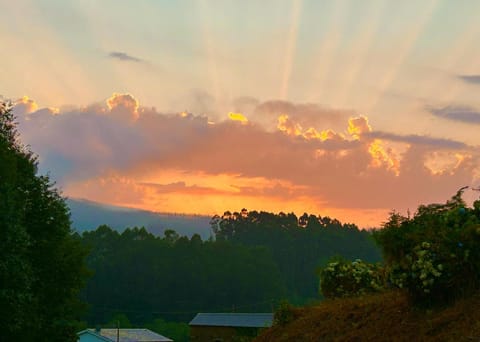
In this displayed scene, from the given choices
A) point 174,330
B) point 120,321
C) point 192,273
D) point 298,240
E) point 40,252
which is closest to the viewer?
point 40,252

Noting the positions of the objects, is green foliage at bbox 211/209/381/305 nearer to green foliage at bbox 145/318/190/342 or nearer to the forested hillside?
the forested hillside

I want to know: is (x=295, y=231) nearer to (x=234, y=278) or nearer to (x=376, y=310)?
(x=234, y=278)

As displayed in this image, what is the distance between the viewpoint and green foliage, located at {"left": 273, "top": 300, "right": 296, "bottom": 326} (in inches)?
464

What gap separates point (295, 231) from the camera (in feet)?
595

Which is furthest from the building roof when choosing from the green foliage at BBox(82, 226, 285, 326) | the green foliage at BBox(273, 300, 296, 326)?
the green foliage at BBox(82, 226, 285, 326)

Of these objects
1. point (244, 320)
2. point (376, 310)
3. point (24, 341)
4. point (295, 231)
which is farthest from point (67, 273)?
point (295, 231)

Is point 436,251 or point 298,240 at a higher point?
point 298,240

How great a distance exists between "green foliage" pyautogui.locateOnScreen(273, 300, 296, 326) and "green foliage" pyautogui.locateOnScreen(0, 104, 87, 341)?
2132 cm

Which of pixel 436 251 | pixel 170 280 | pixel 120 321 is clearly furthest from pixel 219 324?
pixel 170 280

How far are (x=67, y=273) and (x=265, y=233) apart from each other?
15015 centimetres

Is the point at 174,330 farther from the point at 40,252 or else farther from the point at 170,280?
the point at 40,252

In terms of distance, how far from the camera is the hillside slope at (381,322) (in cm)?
803

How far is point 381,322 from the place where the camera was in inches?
363

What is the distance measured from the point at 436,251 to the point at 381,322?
1.29 m
